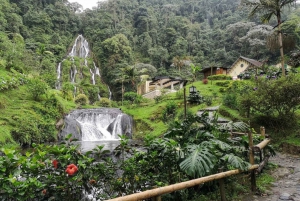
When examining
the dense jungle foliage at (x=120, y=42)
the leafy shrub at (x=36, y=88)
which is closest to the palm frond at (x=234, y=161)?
the leafy shrub at (x=36, y=88)

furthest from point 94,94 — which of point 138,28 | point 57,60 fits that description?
point 138,28

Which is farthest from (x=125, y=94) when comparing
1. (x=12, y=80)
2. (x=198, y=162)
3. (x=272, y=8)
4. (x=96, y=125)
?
(x=198, y=162)

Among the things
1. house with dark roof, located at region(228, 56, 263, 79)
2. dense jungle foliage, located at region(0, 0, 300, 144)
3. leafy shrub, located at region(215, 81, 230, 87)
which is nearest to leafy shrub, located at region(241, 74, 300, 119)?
dense jungle foliage, located at region(0, 0, 300, 144)

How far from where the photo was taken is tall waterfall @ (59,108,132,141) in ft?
59.2

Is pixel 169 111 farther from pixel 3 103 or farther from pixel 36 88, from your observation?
pixel 3 103

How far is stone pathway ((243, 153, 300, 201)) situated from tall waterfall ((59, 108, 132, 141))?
482 inches

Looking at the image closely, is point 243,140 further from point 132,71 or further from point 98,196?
point 132,71

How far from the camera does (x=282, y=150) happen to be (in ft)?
31.6

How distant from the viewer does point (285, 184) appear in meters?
5.40

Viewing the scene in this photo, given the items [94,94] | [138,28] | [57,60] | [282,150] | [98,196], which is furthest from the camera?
[138,28]

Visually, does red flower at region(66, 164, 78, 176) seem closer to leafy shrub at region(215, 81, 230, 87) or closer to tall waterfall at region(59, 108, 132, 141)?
tall waterfall at region(59, 108, 132, 141)

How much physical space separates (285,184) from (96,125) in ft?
52.3

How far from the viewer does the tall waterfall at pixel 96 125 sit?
59.2 feet

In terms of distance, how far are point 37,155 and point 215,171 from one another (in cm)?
299
